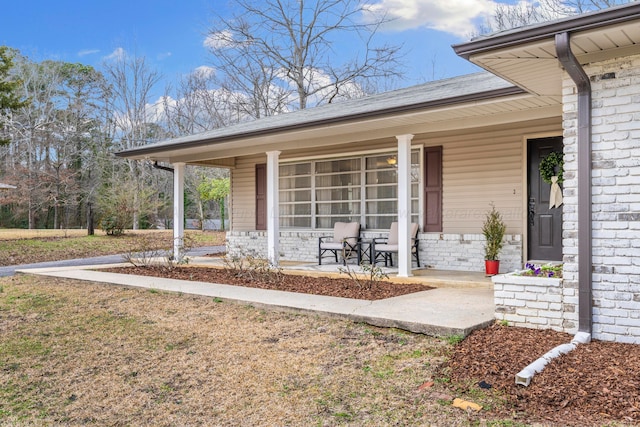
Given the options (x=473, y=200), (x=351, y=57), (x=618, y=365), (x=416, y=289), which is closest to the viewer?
(x=618, y=365)

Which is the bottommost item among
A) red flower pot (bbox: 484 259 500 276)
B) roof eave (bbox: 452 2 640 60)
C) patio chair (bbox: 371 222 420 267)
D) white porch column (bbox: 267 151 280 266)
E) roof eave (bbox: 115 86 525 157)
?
red flower pot (bbox: 484 259 500 276)

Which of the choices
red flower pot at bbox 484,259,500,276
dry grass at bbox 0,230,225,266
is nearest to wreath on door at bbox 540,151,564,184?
red flower pot at bbox 484,259,500,276

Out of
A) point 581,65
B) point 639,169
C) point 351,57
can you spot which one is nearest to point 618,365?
point 639,169

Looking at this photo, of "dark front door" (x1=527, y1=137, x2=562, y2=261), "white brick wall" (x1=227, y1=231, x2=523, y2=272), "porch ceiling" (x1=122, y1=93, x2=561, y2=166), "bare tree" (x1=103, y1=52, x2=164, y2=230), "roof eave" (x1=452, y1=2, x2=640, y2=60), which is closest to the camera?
"roof eave" (x1=452, y1=2, x2=640, y2=60)

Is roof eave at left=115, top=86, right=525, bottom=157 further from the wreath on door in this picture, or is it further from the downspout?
the wreath on door

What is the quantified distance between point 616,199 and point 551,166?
3389mm

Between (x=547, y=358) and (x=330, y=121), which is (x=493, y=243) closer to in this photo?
(x=330, y=121)

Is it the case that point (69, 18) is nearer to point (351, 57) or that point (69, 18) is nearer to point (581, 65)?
point (351, 57)

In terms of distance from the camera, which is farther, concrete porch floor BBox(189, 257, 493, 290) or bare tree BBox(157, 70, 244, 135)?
bare tree BBox(157, 70, 244, 135)

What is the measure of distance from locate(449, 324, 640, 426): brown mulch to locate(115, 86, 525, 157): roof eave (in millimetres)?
2654

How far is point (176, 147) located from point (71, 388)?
6.36 m

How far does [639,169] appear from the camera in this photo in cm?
358

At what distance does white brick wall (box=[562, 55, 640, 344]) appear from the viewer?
3596 mm

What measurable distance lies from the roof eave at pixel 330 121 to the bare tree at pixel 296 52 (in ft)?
35.2
